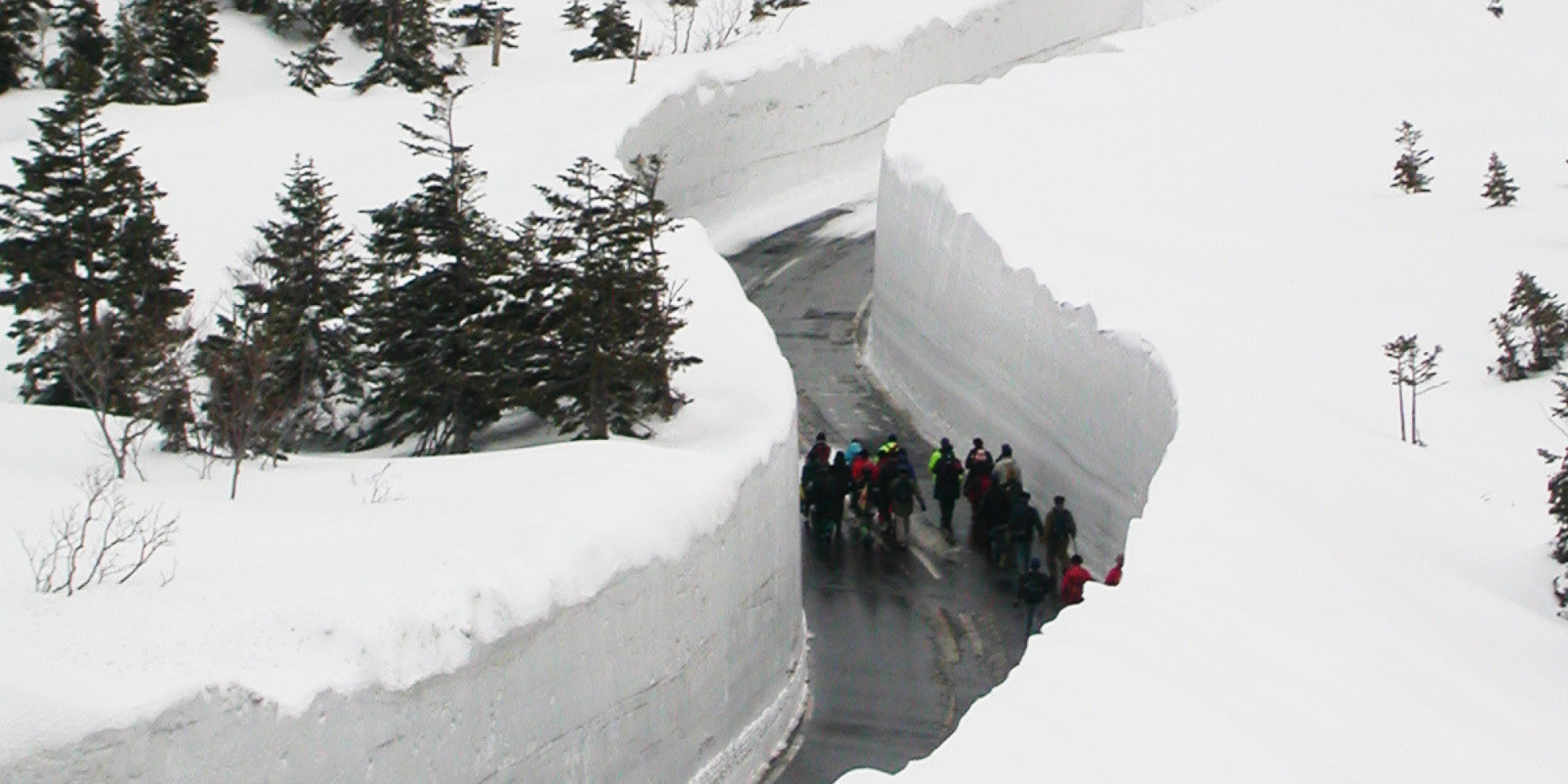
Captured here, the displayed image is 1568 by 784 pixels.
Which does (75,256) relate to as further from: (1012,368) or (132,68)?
(132,68)

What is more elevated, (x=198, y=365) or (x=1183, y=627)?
(x=1183, y=627)

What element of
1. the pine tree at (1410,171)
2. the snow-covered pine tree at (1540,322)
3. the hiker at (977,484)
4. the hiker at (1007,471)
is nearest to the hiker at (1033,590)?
the hiker at (1007,471)

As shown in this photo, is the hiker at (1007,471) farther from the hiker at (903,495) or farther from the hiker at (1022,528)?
→ the hiker at (903,495)

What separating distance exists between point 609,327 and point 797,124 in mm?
21189

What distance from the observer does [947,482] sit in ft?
75.6

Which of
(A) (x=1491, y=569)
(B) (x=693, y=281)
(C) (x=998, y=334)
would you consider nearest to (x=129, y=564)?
(A) (x=1491, y=569)

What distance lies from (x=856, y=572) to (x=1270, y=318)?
208 inches

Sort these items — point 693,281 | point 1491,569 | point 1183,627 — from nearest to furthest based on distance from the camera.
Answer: point 1183,627
point 1491,569
point 693,281

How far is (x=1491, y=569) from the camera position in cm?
1576

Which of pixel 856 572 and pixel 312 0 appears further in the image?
pixel 312 0

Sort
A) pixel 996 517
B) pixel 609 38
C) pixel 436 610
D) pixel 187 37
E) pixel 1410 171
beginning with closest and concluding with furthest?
pixel 436 610 < pixel 996 517 < pixel 1410 171 < pixel 187 37 < pixel 609 38

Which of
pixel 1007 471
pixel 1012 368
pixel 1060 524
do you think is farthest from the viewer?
pixel 1012 368

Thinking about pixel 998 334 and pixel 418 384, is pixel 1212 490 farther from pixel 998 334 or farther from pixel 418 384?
pixel 998 334

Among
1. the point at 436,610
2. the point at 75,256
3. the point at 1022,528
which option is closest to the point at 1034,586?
the point at 1022,528
